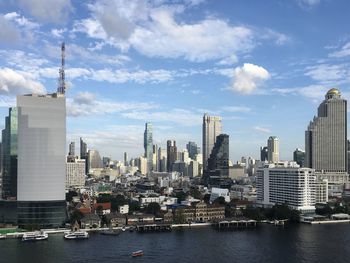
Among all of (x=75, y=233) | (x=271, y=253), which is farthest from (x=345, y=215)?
(x=75, y=233)

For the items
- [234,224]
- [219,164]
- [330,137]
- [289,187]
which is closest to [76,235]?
[234,224]

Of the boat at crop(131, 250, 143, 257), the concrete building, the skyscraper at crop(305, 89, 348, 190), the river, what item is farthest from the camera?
the concrete building

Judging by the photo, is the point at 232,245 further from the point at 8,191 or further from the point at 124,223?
the point at 8,191

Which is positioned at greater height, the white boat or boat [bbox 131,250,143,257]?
boat [bbox 131,250,143,257]

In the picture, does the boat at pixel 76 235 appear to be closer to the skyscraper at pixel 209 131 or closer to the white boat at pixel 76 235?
the white boat at pixel 76 235

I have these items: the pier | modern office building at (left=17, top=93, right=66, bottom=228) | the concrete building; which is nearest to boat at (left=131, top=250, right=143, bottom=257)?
modern office building at (left=17, top=93, right=66, bottom=228)

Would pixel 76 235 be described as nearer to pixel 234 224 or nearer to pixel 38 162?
pixel 38 162

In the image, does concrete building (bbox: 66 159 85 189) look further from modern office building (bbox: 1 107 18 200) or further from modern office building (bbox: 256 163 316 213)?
modern office building (bbox: 256 163 316 213)
